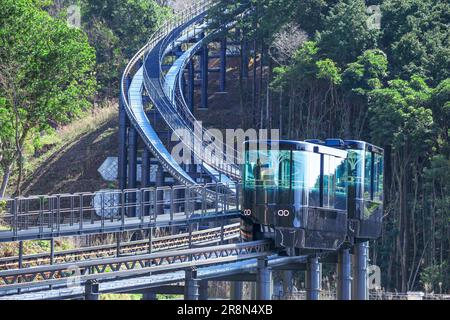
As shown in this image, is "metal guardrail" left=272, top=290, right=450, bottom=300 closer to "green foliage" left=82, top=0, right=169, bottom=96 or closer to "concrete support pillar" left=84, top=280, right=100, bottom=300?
"concrete support pillar" left=84, top=280, right=100, bottom=300

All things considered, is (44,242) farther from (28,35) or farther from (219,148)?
A: (219,148)

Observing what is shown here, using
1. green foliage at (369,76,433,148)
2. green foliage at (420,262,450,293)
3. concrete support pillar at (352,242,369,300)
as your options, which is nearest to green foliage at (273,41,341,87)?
green foliage at (369,76,433,148)

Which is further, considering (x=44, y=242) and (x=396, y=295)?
(x=44, y=242)

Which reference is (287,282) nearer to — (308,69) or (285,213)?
(285,213)

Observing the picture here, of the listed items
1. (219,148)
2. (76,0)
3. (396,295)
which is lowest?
(396,295)

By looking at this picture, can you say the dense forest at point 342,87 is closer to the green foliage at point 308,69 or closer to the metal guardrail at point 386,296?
the green foliage at point 308,69
